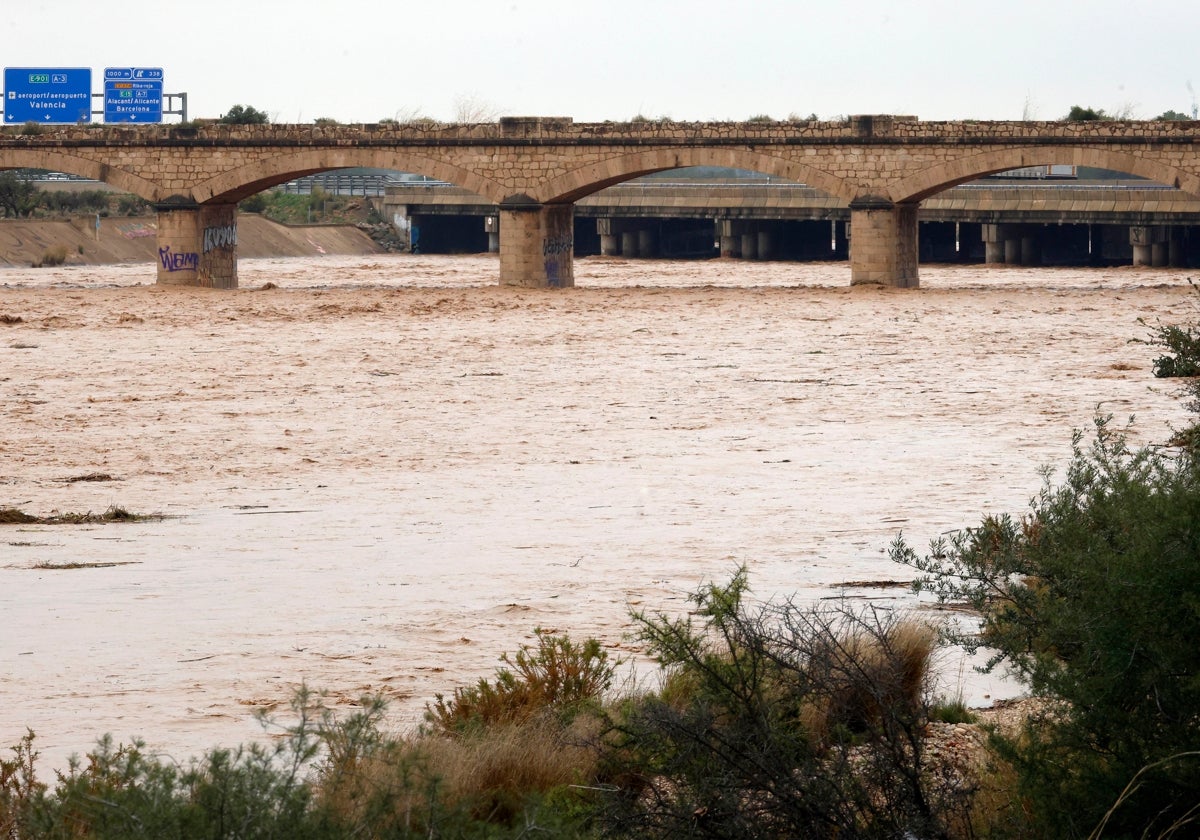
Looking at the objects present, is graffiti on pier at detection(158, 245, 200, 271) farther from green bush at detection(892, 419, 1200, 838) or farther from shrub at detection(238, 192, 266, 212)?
green bush at detection(892, 419, 1200, 838)

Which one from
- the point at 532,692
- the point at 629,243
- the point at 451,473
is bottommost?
the point at 532,692

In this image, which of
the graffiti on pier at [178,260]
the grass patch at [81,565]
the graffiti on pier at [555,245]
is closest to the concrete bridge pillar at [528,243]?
the graffiti on pier at [555,245]

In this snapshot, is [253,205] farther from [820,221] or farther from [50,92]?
[820,221]

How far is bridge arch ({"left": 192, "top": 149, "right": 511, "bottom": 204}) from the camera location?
41406mm

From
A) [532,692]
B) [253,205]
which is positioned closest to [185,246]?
[253,205]

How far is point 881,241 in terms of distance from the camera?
127ft

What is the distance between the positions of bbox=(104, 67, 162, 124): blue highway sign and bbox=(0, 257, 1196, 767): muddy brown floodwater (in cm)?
2329

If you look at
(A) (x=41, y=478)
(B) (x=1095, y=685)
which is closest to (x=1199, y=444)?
(B) (x=1095, y=685)

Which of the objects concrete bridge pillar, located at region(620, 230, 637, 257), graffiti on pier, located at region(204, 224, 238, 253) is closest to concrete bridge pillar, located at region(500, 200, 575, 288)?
graffiti on pier, located at region(204, 224, 238, 253)

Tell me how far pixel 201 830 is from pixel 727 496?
9550mm

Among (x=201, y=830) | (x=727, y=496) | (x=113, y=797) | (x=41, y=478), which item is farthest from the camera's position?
(x=41, y=478)

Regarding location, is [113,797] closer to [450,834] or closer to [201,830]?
[201,830]

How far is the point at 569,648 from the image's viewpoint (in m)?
7.86

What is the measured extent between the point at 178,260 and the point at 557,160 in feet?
32.1
